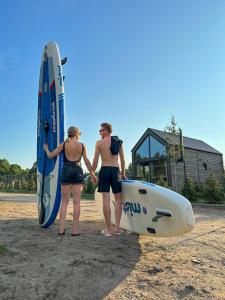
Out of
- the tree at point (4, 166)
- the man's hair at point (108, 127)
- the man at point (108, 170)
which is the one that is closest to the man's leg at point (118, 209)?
the man at point (108, 170)

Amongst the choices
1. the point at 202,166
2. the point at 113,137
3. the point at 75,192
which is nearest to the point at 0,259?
the point at 75,192

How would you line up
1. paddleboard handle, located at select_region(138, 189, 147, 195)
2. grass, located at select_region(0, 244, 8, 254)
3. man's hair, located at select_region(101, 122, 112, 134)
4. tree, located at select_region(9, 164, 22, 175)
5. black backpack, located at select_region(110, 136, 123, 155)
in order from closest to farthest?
grass, located at select_region(0, 244, 8, 254)
paddleboard handle, located at select_region(138, 189, 147, 195)
black backpack, located at select_region(110, 136, 123, 155)
man's hair, located at select_region(101, 122, 112, 134)
tree, located at select_region(9, 164, 22, 175)

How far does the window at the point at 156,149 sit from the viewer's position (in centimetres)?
2141

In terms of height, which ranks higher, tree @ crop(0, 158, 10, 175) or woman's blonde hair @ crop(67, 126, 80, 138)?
tree @ crop(0, 158, 10, 175)

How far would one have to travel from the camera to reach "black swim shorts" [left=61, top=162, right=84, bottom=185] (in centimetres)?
475

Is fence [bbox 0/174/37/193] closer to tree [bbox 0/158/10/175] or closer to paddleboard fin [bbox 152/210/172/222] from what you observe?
tree [bbox 0/158/10/175]

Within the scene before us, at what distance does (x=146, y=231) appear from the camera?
14.4 ft

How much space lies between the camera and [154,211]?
4148 millimetres

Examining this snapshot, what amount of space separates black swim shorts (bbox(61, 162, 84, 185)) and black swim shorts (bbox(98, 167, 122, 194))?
0.31m

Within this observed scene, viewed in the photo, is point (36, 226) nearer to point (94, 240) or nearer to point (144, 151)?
point (94, 240)

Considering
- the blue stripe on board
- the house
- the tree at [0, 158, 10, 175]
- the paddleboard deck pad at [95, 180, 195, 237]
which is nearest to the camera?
the paddleboard deck pad at [95, 180, 195, 237]

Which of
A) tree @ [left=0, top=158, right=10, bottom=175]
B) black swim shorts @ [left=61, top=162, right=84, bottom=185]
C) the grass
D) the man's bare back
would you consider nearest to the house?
the man's bare back

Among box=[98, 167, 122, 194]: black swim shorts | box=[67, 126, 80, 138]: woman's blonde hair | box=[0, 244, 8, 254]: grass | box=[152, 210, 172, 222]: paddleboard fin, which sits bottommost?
box=[0, 244, 8, 254]: grass

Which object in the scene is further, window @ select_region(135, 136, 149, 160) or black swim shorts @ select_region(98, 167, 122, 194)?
window @ select_region(135, 136, 149, 160)
